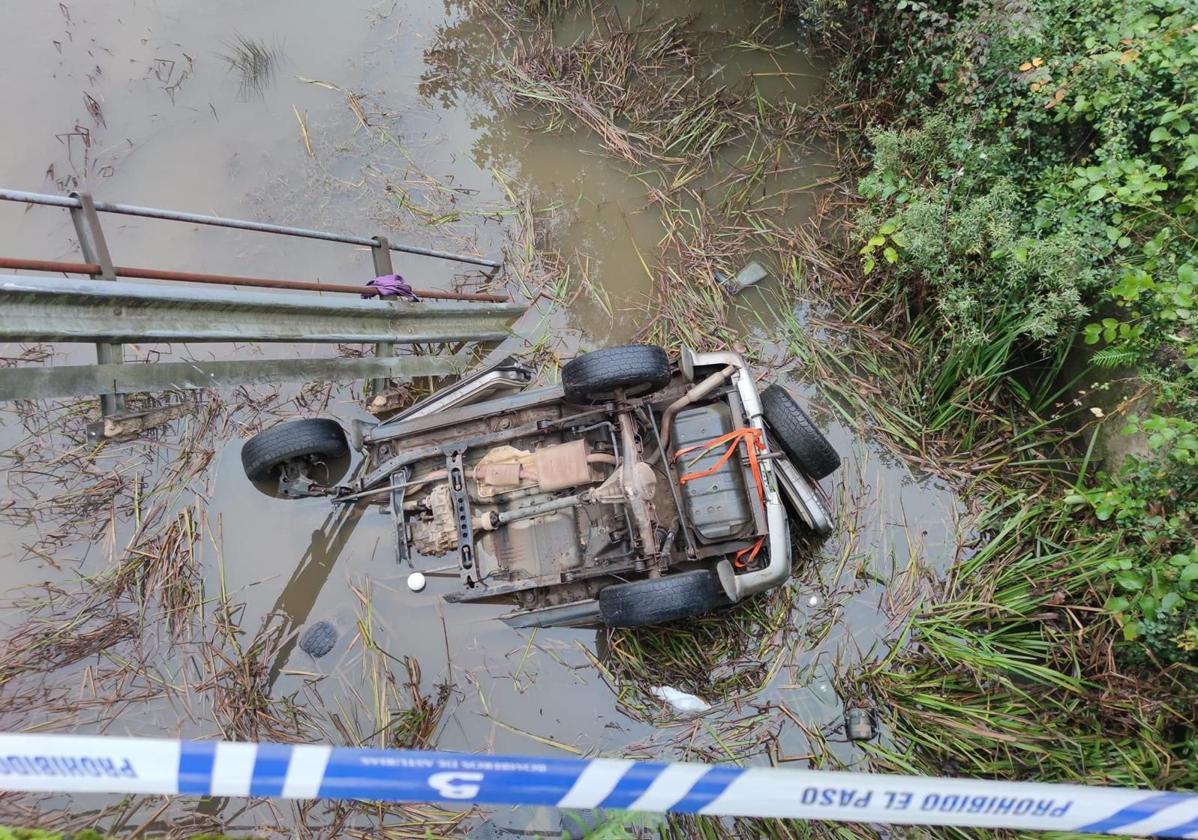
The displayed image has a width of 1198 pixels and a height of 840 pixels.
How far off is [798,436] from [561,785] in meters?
2.54

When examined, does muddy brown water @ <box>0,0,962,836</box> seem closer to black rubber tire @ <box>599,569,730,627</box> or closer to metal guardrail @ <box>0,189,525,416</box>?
black rubber tire @ <box>599,569,730,627</box>

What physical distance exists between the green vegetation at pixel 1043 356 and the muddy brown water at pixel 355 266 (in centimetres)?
46

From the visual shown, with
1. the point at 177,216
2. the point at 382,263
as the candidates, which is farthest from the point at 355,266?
the point at 177,216

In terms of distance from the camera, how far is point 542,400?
14.0ft

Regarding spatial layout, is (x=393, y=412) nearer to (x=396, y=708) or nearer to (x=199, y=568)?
(x=199, y=568)

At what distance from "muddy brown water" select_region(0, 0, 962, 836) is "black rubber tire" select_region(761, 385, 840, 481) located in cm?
59

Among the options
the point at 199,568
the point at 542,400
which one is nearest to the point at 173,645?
the point at 199,568

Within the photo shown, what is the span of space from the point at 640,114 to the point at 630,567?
3.87 meters

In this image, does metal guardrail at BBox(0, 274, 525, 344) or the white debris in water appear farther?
the white debris in water

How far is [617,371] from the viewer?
392 cm

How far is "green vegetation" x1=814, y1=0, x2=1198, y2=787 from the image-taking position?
3666 millimetres

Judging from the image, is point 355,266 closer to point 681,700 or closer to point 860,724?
point 681,700

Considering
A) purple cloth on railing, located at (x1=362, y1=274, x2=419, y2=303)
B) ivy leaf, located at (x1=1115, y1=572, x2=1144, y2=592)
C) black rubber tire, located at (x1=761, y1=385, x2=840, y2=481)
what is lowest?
ivy leaf, located at (x1=1115, y1=572, x2=1144, y2=592)

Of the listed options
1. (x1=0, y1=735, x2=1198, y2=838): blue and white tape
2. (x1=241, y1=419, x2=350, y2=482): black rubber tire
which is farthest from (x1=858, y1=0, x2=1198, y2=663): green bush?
(x1=241, y1=419, x2=350, y2=482): black rubber tire
